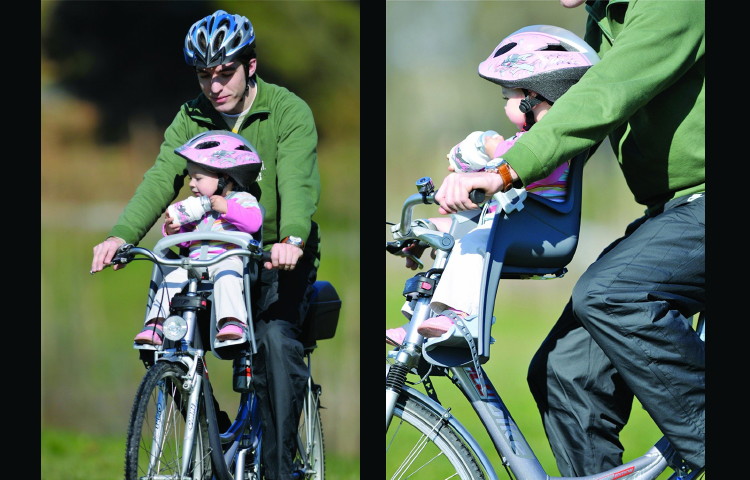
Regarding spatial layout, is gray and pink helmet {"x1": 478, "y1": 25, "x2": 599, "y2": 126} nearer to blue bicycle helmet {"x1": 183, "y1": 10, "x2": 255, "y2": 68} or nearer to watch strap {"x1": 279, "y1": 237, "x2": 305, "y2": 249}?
watch strap {"x1": 279, "y1": 237, "x2": 305, "y2": 249}

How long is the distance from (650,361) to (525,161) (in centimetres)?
77

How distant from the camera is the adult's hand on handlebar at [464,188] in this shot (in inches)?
137

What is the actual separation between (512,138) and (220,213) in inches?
51.0

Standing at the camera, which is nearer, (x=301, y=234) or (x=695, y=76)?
(x=695, y=76)

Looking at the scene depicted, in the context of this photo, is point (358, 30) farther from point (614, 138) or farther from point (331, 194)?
point (614, 138)

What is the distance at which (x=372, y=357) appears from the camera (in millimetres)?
4297

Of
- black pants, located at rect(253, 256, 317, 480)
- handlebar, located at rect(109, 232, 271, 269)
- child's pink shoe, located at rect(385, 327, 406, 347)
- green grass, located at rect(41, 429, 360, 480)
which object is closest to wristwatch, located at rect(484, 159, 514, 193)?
child's pink shoe, located at rect(385, 327, 406, 347)

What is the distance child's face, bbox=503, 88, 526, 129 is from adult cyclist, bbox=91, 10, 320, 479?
104 centimetres

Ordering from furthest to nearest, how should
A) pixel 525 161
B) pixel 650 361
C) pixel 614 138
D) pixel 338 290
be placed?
pixel 338 290 → pixel 614 138 → pixel 650 361 → pixel 525 161

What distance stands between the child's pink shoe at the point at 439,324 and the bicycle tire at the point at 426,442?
0.28 meters

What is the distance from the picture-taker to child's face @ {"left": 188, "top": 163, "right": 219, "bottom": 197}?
475cm

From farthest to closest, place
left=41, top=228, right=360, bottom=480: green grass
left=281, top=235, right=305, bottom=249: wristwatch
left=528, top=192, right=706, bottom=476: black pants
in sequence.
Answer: left=41, top=228, right=360, bottom=480: green grass → left=281, top=235, right=305, bottom=249: wristwatch → left=528, top=192, right=706, bottom=476: black pants

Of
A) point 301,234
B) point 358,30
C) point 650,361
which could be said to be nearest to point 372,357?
point 301,234

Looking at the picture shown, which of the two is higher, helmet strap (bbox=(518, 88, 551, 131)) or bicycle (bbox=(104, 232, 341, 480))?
helmet strap (bbox=(518, 88, 551, 131))
